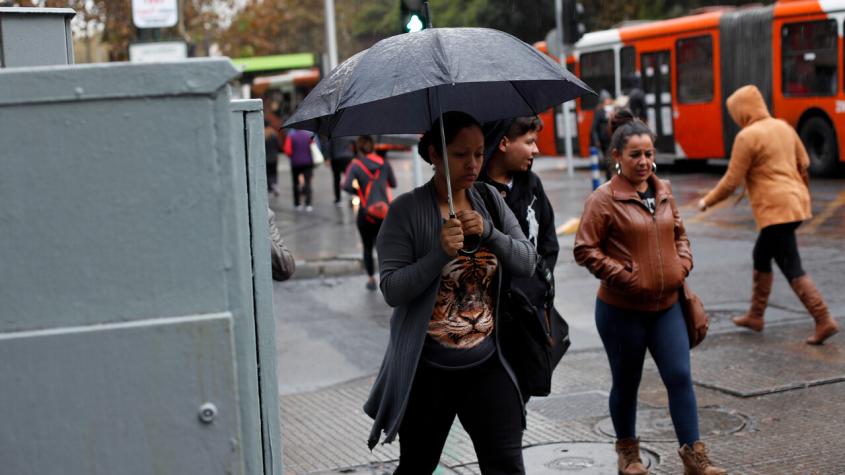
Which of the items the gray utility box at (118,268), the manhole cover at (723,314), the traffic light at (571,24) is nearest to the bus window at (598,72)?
the traffic light at (571,24)

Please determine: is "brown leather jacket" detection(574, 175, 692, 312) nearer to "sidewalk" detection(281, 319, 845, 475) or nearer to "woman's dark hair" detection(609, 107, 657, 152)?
"woman's dark hair" detection(609, 107, 657, 152)

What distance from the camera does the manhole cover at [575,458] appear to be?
550 centimetres

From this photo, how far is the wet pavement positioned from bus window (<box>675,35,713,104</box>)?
38.7ft

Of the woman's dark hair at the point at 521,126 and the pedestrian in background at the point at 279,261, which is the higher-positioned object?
the woman's dark hair at the point at 521,126

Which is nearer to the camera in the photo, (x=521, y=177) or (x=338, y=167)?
(x=521, y=177)

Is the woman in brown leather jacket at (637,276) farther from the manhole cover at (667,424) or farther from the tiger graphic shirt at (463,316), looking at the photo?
the tiger graphic shirt at (463,316)

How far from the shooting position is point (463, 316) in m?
3.97

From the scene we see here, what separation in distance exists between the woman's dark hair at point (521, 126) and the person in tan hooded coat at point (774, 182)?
314 cm

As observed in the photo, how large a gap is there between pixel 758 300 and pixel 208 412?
688 centimetres

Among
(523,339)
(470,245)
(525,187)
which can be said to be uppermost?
(525,187)

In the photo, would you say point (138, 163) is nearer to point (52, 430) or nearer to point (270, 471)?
point (52, 430)

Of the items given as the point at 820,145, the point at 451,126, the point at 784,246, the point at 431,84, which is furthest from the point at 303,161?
the point at 431,84

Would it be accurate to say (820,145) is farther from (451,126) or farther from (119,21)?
(451,126)

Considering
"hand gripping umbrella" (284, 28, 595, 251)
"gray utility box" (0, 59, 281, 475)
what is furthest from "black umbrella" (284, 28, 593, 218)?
"gray utility box" (0, 59, 281, 475)
